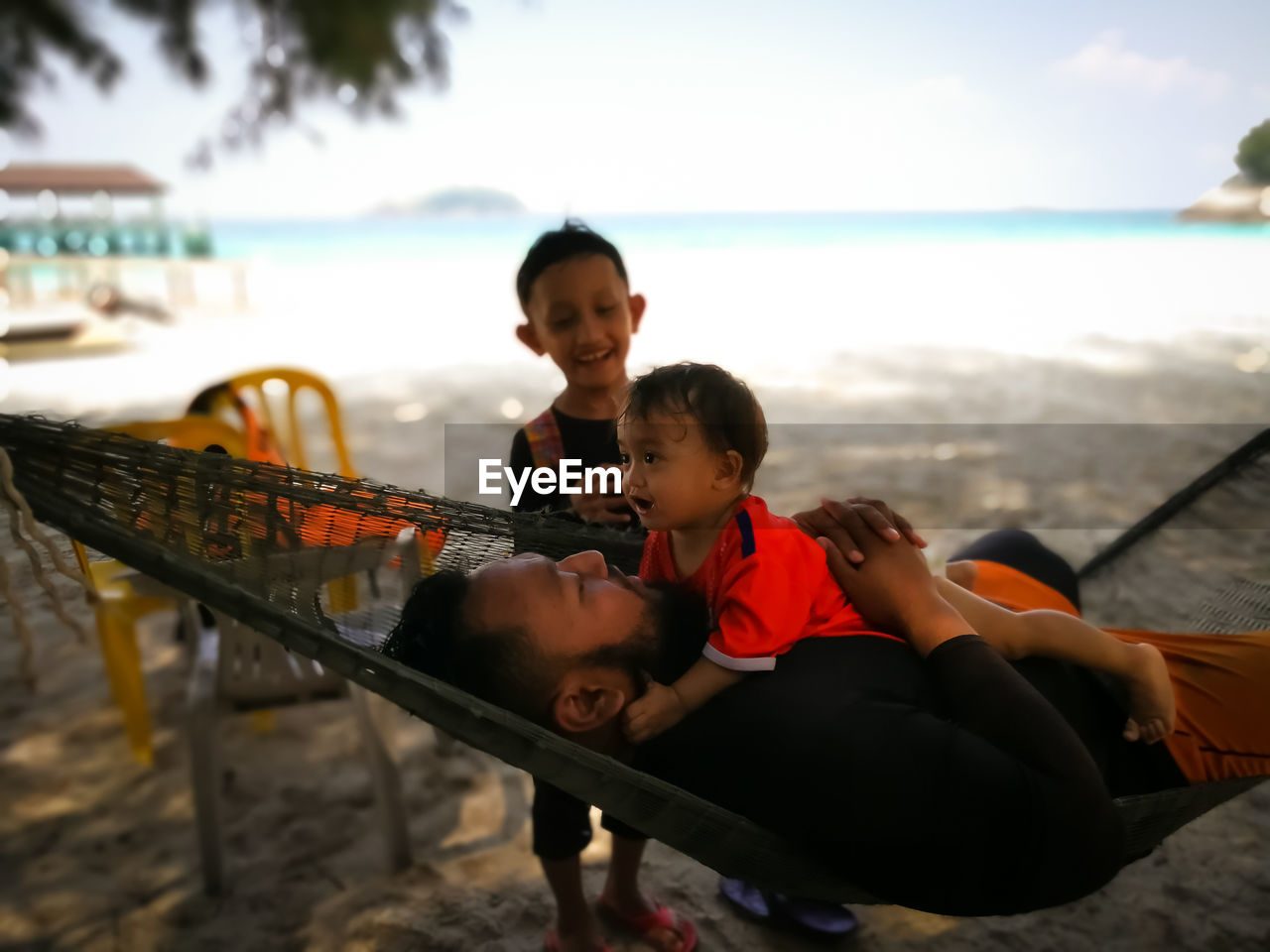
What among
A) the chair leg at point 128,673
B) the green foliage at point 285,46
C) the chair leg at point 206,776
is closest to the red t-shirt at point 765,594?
the chair leg at point 206,776

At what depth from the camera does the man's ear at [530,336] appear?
1849mm

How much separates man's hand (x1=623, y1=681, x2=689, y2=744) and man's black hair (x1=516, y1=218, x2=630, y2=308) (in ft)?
3.13

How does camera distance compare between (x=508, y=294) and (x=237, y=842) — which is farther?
(x=508, y=294)

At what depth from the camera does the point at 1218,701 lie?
1.25 metres

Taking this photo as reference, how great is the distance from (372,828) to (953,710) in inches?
65.8

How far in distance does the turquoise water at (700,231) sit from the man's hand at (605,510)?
27.2 metres

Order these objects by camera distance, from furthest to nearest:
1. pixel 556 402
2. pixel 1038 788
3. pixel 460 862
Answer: pixel 460 862 → pixel 556 402 → pixel 1038 788

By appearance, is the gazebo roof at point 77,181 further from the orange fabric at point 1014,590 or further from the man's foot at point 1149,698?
the man's foot at point 1149,698

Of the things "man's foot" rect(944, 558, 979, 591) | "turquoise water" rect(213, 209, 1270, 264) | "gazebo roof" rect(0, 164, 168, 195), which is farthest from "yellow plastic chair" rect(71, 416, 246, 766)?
"turquoise water" rect(213, 209, 1270, 264)

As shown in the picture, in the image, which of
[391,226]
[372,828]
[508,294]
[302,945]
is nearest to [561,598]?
[302,945]

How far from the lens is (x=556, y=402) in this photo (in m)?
1.79

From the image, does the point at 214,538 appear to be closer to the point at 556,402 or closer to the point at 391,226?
the point at 556,402

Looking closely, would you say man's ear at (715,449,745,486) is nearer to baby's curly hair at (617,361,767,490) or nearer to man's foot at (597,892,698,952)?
baby's curly hair at (617,361,767,490)

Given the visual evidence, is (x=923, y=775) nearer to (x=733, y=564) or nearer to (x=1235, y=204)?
(x=733, y=564)
